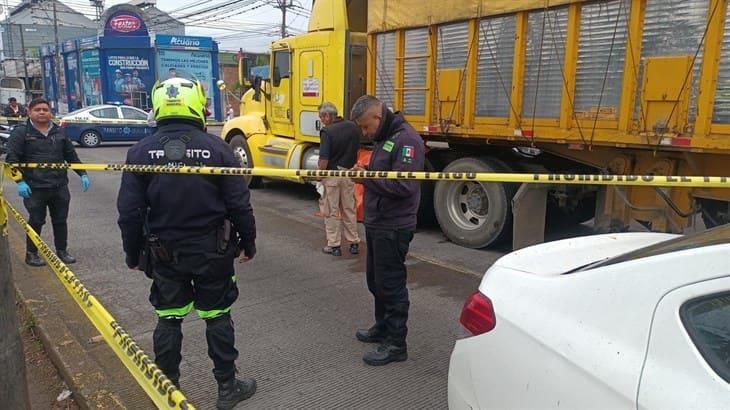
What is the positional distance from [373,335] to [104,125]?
1759 cm

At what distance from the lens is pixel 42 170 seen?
5559 millimetres

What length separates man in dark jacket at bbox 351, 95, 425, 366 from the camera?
3510 mm

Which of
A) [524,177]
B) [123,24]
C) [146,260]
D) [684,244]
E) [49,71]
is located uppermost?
[123,24]

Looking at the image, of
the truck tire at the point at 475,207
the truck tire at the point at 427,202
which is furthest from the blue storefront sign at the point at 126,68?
the truck tire at the point at 475,207

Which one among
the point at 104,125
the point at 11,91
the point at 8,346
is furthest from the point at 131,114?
the point at 11,91

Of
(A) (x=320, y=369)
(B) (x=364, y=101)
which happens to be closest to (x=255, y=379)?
(A) (x=320, y=369)

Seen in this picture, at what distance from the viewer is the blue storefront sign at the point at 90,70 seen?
102ft

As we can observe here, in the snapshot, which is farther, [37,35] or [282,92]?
[37,35]

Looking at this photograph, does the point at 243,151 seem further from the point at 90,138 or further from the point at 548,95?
the point at 90,138

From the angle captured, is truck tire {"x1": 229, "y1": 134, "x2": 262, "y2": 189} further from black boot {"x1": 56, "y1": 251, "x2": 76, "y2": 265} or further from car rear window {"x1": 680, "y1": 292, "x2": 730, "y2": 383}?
car rear window {"x1": 680, "y1": 292, "x2": 730, "y2": 383}

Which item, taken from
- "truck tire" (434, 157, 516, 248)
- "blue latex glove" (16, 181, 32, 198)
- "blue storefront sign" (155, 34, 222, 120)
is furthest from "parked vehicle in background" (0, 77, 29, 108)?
"truck tire" (434, 157, 516, 248)

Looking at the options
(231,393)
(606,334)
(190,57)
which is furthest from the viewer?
(190,57)

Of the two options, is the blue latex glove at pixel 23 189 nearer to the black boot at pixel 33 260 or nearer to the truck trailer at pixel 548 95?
the black boot at pixel 33 260

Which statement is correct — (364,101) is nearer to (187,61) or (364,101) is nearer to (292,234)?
(292,234)
